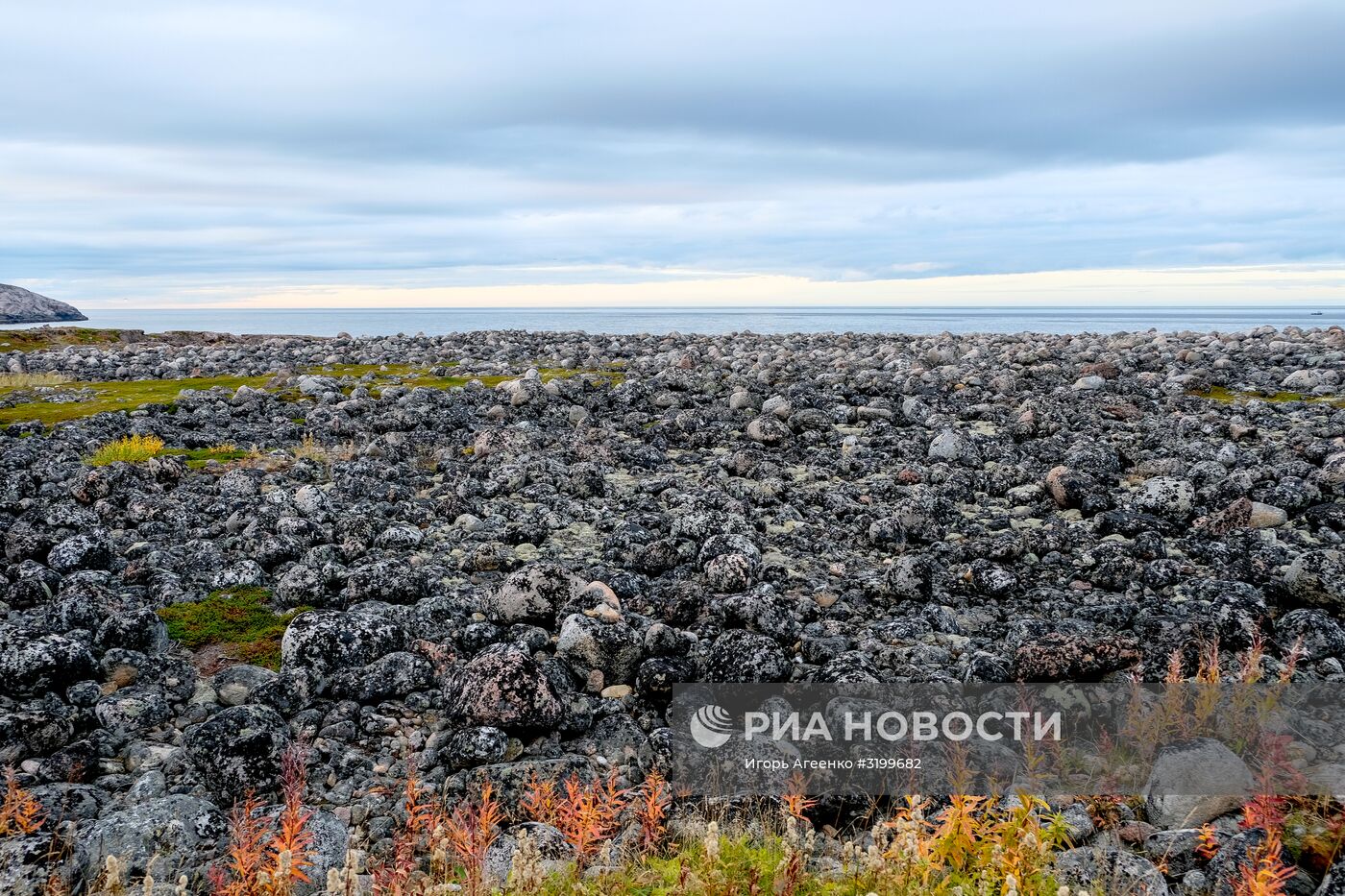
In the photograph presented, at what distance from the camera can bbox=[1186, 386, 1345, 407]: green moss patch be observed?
2308 centimetres

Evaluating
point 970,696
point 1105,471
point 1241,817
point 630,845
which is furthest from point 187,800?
point 1105,471

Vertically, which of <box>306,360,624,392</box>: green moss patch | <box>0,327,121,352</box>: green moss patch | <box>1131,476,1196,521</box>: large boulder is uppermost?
<box>0,327,121,352</box>: green moss patch

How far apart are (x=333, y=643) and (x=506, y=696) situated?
2379mm

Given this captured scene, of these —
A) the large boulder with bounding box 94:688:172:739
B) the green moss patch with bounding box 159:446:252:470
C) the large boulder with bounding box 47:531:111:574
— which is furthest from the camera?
the green moss patch with bounding box 159:446:252:470

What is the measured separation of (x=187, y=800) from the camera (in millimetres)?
6652

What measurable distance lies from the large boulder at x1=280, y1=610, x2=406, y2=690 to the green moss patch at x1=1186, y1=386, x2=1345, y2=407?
23.5 meters

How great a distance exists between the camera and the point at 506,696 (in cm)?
805

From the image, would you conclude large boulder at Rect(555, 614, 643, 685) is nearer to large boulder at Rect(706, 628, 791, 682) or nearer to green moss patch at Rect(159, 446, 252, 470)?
large boulder at Rect(706, 628, 791, 682)

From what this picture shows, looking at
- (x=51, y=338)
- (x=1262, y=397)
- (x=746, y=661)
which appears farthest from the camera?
(x=51, y=338)

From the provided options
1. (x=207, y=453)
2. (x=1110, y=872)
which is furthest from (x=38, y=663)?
(x=207, y=453)

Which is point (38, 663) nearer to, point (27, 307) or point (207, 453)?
point (207, 453)

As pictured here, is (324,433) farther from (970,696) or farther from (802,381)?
(970,696)

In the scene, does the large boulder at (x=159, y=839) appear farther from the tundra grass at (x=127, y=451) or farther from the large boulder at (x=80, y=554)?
the tundra grass at (x=127, y=451)

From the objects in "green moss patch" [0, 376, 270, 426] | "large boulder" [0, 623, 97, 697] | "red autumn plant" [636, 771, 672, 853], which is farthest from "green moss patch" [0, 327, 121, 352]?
"red autumn plant" [636, 771, 672, 853]
